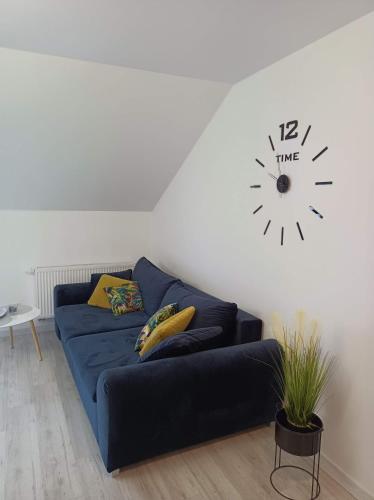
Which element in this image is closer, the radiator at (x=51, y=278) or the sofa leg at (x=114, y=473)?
the sofa leg at (x=114, y=473)

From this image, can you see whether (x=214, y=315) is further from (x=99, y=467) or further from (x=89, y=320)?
(x=89, y=320)

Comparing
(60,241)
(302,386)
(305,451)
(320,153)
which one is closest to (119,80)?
(320,153)

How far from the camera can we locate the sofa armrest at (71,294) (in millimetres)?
3830

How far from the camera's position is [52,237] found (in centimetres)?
419

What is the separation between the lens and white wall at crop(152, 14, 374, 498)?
6.29 feet

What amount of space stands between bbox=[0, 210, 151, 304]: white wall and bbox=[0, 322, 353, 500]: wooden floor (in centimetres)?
158

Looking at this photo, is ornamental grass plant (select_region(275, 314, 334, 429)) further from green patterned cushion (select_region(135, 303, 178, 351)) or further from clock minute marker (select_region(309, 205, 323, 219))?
green patterned cushion (select_region(135, 303, 178, 351))

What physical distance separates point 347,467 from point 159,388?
1.12 meters

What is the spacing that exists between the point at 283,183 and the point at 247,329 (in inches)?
39.9

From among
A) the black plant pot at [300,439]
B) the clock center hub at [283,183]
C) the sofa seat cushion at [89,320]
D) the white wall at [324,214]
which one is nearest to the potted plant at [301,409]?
the black plant pot at [300,439]

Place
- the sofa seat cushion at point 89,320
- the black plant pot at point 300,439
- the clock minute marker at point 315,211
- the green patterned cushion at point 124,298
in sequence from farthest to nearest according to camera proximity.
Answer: the green patterned cushion at point 124,298 → the sofa seat cushion at point 89,320 → the clock minute marker at point 315,211 → the black plant pot at point 300,439

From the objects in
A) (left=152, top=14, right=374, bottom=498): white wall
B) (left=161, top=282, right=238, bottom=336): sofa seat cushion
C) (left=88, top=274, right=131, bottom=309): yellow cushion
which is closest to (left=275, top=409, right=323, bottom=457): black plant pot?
(left=152, top=14, right=374, bottom=498): white wall

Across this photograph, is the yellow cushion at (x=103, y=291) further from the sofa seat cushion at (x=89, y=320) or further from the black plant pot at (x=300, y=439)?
the black plant pot at (x=300, y=439)

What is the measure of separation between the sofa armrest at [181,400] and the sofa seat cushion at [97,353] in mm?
322
